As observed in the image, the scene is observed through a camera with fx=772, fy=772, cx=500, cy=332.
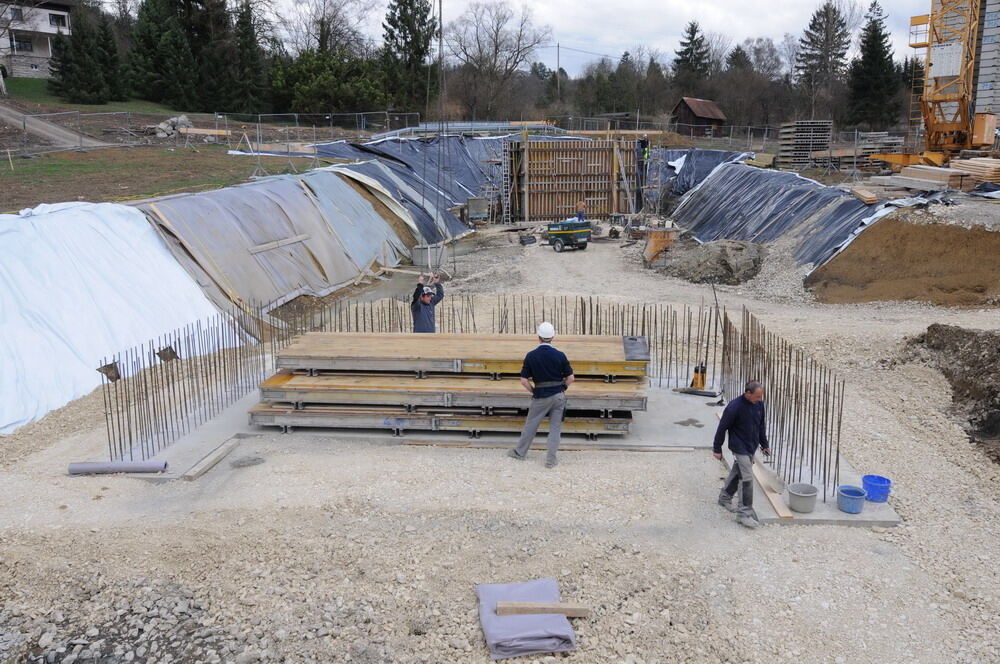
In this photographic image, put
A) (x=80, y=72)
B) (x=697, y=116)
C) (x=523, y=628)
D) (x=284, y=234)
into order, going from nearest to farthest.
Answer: (x=523, y=628) → (x=284, y=234) → (x=80, y=72) → (x=697, y=116)

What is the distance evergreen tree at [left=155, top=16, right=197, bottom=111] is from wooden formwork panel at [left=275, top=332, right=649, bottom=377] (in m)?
44.5

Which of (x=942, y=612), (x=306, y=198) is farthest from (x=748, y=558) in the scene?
(x=306, y=198)

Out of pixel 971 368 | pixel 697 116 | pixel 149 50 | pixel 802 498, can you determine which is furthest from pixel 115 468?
pixel 697 116

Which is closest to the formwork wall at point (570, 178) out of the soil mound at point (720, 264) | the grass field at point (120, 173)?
the grass field at point (120, 173)

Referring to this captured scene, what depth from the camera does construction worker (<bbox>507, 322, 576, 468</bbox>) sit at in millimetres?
8570

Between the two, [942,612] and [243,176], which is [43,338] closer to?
[942,612]

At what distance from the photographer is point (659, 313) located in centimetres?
1723

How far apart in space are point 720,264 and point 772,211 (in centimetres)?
476

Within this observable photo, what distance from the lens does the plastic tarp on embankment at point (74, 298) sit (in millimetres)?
10977

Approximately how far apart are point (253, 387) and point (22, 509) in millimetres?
3994

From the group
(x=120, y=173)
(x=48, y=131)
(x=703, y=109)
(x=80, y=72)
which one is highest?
(x=80, y=72)

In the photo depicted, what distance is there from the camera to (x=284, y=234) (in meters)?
18.8

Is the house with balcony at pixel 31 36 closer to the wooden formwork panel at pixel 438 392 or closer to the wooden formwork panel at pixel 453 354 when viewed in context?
the wooden formwork panel at pixel 453 354

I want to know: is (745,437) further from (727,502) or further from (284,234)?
(284,234)
